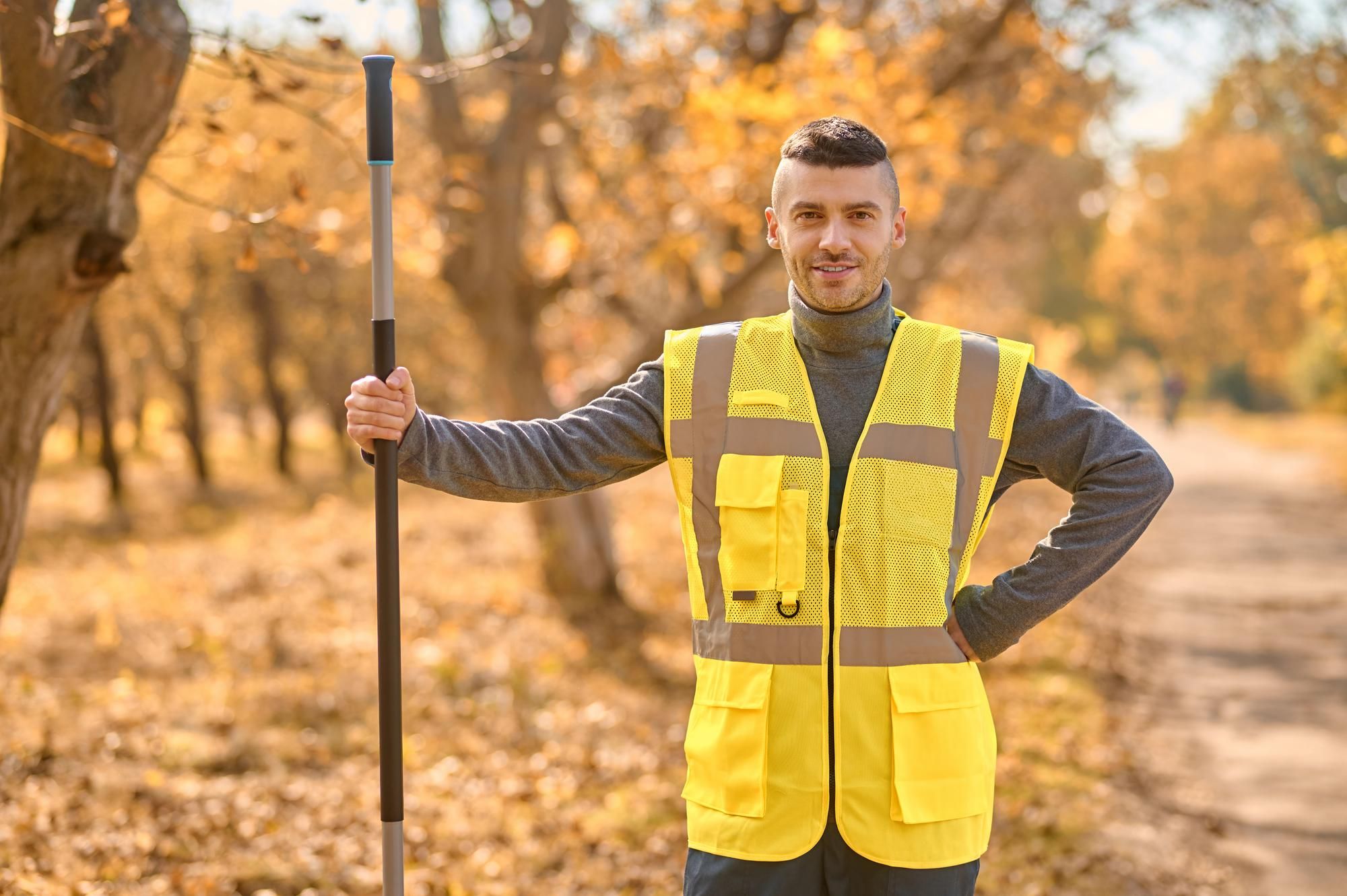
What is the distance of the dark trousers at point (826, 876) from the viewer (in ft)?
8.84

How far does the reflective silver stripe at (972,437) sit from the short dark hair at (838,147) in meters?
0.41

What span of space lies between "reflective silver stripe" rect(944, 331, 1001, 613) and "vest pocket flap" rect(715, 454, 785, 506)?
385mm

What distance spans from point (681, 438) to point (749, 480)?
196 mm

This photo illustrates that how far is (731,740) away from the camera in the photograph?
2.74 m

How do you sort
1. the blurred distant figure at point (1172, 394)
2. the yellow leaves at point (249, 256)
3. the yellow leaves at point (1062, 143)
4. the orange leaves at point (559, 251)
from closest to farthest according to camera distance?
1. the yellow leaves at point (249, 256)
2. the orange leaves at point (559, 251)
3. the yellow leaves at point (1062, 143)
4. the blurred distant figure at point (1172, 394)

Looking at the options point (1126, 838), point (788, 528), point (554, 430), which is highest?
point (554, 430)

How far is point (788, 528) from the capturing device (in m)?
2.75

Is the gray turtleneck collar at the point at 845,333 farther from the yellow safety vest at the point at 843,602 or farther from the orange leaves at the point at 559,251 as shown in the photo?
the orange leaves at the point at 559,251

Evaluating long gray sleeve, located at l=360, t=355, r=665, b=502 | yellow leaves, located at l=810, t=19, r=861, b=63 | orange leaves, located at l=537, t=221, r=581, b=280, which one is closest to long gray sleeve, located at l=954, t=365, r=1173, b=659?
long gray sleeve, located at l=360, t=355, r=665, b=502

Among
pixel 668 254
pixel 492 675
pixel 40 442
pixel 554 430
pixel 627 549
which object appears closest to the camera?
pixel 554 430

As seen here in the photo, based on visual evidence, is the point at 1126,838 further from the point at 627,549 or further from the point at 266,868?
the point at 627,549

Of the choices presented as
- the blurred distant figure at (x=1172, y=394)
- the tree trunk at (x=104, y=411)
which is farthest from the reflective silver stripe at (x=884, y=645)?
the blurred distant figure at (x=1172, y=394)

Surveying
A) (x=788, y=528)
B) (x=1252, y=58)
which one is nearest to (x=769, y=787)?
(x=788, y=528)

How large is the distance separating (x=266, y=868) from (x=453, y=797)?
1387 millimetres
